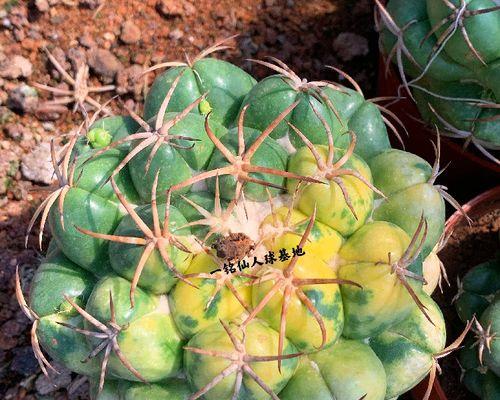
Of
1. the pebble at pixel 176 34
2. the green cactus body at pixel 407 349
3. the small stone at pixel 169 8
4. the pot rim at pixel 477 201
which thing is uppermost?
the small stone at pixel 169 8

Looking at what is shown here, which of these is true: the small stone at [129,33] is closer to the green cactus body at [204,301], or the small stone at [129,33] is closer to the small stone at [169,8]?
the small stone at [169,8]

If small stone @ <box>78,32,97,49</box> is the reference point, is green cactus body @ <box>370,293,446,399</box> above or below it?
below

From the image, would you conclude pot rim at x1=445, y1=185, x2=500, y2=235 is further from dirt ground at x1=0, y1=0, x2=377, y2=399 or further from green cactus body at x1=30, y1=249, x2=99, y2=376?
green cactus body at x1=30, y1=249, x2=99, y2=376

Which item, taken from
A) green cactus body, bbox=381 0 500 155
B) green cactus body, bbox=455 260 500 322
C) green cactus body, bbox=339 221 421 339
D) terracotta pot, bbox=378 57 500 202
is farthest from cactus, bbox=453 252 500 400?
green cactus body, bbox=339 221 421 339

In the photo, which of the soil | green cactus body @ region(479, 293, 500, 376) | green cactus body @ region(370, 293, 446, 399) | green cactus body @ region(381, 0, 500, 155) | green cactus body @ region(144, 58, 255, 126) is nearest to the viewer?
green cactus body @ region(370, 293, 446, 399)

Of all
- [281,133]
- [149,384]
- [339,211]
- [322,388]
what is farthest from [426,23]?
[149,384]

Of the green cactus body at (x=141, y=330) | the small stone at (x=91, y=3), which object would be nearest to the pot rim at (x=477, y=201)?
the green cactus body at (x=141, y=330)
